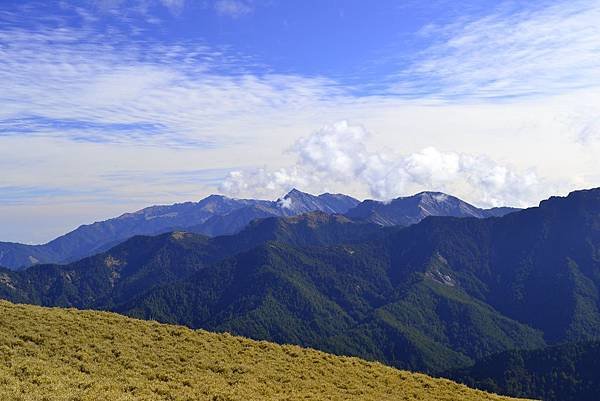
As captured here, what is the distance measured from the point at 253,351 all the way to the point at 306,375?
6.85 metres

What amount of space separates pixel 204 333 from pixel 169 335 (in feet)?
15.1

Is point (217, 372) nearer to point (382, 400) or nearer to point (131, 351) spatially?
point (131, 351)

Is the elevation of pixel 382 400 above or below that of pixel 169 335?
below

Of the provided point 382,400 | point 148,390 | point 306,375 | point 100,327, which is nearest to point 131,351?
point 100,327

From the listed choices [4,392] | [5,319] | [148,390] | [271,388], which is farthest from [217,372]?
[5,319]

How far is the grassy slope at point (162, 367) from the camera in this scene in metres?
30.1

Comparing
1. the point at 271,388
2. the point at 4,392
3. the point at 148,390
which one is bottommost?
the point at 271,388

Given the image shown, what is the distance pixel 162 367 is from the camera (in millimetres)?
37375

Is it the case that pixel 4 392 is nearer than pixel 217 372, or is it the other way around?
pixel 4 392

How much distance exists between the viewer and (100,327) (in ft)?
148

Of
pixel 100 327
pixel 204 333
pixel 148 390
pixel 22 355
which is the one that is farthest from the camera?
pixel 204 333

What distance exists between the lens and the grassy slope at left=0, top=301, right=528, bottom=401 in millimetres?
30078

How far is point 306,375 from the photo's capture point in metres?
41.3

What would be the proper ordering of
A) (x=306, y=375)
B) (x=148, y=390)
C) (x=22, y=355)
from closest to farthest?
(x=148, y=390), (x=22, y=355), (x=306, y=375)
